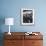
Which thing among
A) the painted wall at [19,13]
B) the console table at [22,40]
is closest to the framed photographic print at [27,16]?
the painted wall at [19,13]

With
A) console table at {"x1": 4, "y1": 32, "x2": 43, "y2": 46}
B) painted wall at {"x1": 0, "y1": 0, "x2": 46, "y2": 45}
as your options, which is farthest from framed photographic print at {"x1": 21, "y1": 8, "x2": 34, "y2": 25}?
console table at {"x1": 4, "y1": 32, "x2": 43, "y2": 46}

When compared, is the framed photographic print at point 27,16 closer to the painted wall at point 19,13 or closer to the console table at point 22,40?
the painted wall at point 19,13

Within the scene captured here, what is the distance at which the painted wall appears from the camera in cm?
458

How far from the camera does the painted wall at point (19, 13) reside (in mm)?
4578

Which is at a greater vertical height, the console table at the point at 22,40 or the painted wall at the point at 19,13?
the painted wall at the point at 19,13

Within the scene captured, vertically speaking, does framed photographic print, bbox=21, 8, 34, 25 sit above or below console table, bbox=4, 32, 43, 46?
above

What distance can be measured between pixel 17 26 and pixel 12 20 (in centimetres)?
44

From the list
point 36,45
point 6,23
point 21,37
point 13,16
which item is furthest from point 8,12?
point 36,45

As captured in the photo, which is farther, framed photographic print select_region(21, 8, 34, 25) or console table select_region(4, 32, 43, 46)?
framed photographic print select_region(21, 8, 34, 25)

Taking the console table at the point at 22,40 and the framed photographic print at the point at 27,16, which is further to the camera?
the framed photographic print at the point at 27,16

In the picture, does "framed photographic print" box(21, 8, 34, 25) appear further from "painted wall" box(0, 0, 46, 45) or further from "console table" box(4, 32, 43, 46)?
"console table" box(4, 32, 43, 46)

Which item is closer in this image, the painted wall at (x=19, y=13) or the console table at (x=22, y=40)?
the console table at (x=22, y=40)

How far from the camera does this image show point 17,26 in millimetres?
4617

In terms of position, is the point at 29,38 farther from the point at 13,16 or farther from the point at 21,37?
the point at 13,16
